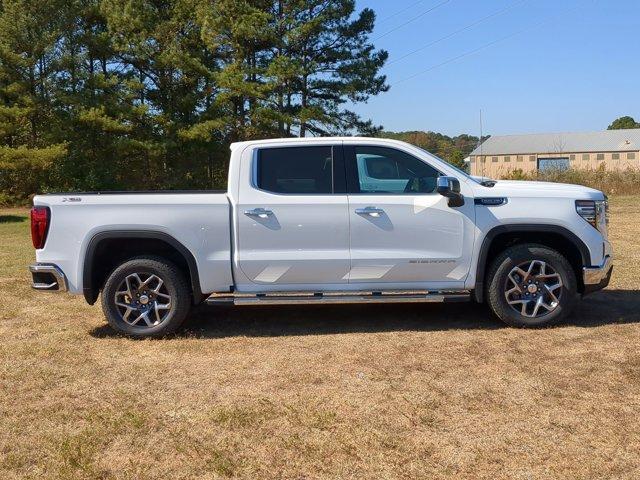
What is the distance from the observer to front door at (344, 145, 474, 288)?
19.1 feet

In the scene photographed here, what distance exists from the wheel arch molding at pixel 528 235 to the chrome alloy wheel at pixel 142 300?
2923 millimetres

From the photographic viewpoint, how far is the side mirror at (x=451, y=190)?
18.3 feet

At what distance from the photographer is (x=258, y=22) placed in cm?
2778

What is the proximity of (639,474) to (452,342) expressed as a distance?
8.10 ft

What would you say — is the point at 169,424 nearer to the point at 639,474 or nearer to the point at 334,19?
the point at 639,474

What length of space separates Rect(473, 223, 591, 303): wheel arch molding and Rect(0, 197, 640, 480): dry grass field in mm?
512

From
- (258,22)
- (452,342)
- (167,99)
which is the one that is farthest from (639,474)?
(167,99)

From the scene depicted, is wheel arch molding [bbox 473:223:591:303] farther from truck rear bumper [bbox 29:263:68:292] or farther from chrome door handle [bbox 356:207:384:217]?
truck rear bumper [bbox 29:263:68:292]

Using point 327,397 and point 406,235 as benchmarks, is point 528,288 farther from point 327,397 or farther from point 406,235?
point 327,397

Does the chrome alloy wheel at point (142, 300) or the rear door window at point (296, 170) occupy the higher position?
the rear door window at point (296, 170)

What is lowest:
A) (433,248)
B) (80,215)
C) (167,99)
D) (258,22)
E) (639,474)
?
(639,474)

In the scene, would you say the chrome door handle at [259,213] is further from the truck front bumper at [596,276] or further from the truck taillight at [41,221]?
the truck front bumper at [596,276]

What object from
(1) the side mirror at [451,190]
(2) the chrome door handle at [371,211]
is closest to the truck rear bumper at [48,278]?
(2) the chrome door handle at [371,211]

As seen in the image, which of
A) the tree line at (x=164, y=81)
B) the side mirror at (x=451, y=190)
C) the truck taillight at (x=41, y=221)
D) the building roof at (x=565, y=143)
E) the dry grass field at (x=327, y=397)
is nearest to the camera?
the dry grass field at (x=327, y=397)
